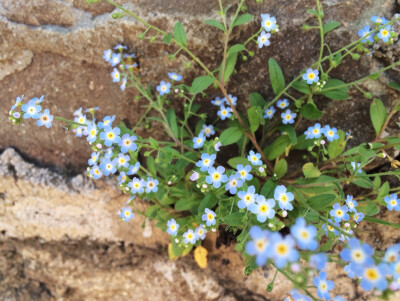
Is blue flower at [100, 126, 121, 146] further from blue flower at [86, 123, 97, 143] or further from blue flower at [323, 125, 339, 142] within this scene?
blue flower at [323, 125, 339, 142]

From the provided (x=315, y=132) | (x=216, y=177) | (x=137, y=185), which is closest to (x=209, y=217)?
(x=216, y=177)

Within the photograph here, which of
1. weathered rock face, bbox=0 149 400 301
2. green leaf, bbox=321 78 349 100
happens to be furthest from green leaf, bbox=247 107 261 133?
weathered rock face, bbox=0 149 400 301

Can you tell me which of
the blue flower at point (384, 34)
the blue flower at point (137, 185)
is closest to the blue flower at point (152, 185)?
the blue flower at point (137, 185)

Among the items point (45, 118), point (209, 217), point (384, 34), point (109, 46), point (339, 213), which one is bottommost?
point (209, 217)

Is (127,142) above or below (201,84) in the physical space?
below

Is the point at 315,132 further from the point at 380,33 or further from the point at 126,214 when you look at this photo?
the point at 126,214

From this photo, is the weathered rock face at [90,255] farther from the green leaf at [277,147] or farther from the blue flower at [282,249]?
the blue flower at [282,249]

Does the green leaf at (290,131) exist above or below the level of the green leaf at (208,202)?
above
